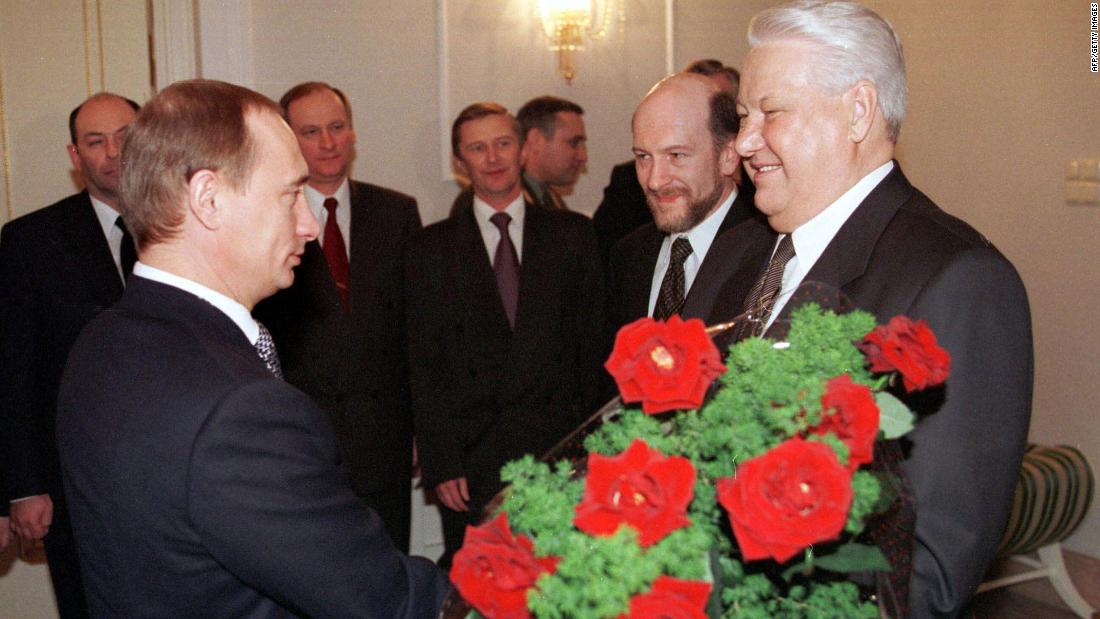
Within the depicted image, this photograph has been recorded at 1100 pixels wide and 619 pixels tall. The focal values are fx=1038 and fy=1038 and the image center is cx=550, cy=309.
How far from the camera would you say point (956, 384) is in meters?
1.48

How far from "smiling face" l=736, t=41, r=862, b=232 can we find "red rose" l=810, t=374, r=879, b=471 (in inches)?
37.4

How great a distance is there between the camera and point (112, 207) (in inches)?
142

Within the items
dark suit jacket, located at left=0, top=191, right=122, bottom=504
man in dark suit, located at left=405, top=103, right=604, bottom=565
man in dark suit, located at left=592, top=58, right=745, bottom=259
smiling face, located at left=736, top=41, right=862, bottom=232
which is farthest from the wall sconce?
smiling face, located at left=736, top=41, right=862, bottom=232

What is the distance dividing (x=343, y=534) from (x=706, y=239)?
5.58 feet

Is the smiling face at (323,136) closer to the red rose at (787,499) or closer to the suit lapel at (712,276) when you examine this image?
the suit lapel at (712,276)

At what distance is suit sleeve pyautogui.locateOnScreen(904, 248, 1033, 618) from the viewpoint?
137 centimetres

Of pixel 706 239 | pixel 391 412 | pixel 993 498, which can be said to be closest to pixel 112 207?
pixel 391 412

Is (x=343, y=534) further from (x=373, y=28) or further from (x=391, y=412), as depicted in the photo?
(x=373, y=28)

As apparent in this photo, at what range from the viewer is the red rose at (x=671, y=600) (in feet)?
2.69

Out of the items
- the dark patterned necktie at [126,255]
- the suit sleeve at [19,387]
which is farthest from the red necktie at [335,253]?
the suit sleeve at [19,387]

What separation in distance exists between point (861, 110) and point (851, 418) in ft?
3.43

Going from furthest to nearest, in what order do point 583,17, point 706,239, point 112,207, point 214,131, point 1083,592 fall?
1. point 583,17
2. point 1083,592
3. point 112,207
4. point 706,239
5. point 214,131

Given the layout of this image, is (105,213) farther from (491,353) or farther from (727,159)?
(727,159)

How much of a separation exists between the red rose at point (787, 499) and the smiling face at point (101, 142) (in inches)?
127
